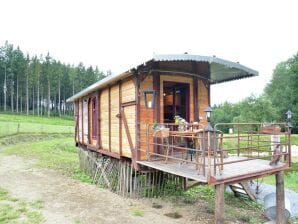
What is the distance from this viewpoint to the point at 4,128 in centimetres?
2948

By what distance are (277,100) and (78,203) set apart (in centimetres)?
4909

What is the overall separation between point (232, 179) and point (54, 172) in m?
10.8

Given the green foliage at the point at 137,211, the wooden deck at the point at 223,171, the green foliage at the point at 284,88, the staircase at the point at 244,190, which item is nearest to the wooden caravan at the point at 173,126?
the wooden deck at the point at 223,171

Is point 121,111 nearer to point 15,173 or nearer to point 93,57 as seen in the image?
point 15,173

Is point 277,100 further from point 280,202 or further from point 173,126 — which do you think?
point 280,202

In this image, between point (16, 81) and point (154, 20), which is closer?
point (154, 20)

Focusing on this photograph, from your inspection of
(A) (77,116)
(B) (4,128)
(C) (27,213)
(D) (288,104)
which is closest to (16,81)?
(B) (4,128)

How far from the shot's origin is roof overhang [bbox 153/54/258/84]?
779 centimetres

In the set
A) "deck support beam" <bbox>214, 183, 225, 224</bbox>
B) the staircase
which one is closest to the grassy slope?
the staircase

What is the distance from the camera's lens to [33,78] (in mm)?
52031

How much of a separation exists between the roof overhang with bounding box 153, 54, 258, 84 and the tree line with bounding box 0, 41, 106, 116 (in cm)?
4709

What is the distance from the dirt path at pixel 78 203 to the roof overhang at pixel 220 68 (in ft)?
14.6

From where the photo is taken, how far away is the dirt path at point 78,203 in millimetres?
8062

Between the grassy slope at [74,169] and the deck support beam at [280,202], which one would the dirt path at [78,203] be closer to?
the grassy slope at [74,169]
